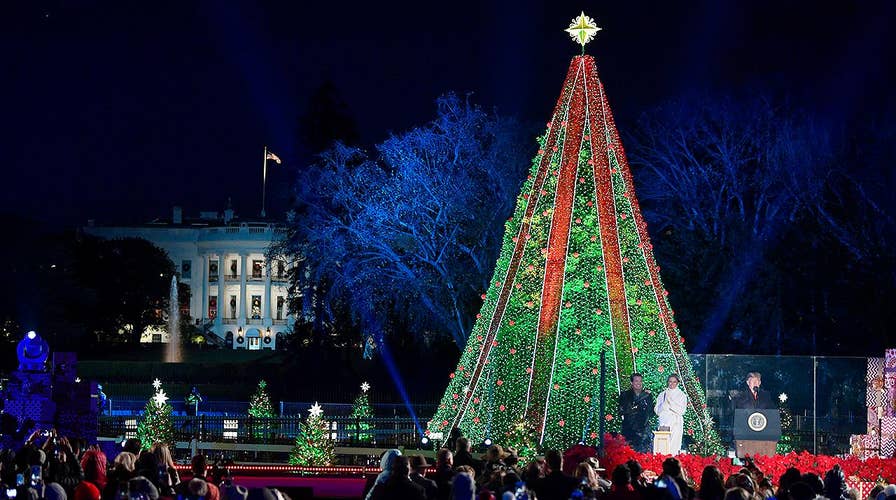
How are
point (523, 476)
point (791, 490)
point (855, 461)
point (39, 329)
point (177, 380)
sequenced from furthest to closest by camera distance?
point (39, 329) → point (177, 380) → point (855, 461) → point (523, 476) → point (791, 490)

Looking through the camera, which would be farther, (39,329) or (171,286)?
(171,286)

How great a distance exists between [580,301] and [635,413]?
2.43 metres

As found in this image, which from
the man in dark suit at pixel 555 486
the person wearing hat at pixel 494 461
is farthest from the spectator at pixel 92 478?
the man in dark suit at pixel 555 486

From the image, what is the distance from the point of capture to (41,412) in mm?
23266

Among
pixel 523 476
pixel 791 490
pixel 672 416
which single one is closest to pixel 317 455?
pixel 672 416

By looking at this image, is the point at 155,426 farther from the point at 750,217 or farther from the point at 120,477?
the point at 750,217

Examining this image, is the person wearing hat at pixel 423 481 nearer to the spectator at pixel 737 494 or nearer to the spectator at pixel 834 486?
the spectator at pixel 737 494

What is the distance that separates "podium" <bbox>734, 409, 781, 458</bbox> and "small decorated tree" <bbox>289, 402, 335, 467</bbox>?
28.0 ft

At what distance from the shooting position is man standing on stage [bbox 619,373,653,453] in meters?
22.5

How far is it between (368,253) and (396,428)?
44.8ft

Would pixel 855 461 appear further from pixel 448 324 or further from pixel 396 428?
pixel 448 324

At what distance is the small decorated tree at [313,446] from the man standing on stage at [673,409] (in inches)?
281

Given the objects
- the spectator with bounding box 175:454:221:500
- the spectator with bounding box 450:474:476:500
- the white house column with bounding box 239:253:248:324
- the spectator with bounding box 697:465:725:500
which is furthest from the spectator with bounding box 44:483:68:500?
the white house column with bounding box 239:253:248:324

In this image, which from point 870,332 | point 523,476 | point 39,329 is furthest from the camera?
point 39,329
